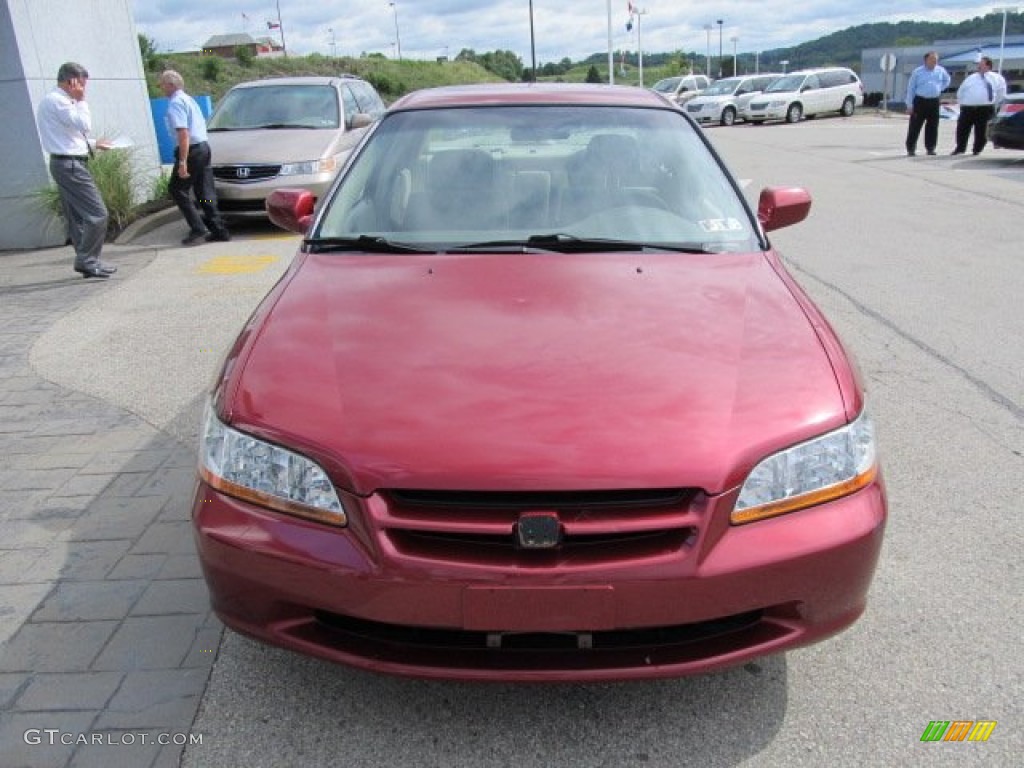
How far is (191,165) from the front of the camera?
962 centimetres

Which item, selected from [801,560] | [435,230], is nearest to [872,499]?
[801,560]

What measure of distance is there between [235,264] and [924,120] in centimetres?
1408

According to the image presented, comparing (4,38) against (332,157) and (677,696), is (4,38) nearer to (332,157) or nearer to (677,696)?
(332,157)

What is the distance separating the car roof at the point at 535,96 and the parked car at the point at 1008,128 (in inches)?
536

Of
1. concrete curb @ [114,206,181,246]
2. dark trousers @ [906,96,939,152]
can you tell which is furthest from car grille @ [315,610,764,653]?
dark trousers @ [906,96,939,152]

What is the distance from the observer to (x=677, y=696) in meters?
2.55

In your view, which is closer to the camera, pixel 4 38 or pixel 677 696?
pixel 677 696

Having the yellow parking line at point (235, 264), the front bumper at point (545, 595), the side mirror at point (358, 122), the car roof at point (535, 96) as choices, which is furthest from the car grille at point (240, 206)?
the front bumper at point (545, 595)

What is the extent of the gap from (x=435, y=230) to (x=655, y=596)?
6.05 ft

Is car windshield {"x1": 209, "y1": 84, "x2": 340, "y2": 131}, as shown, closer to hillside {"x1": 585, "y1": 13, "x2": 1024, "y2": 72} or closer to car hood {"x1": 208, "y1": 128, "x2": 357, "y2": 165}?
car hood {"x1": 208, "y1": 128, "x2": 357, "y2": 165}

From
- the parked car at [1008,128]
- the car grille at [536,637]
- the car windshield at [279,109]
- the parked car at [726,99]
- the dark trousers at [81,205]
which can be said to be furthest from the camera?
the parked car at [726,99]

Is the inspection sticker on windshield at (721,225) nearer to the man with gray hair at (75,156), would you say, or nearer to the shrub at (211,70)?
the man with gray hair at (75,156)

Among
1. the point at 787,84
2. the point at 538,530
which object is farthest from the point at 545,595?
the point at 787,84

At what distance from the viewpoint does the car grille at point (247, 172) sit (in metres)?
10.3
